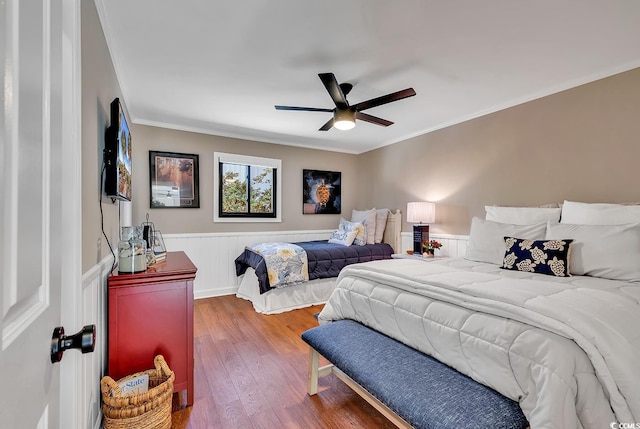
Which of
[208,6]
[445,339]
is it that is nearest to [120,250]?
[208,6]

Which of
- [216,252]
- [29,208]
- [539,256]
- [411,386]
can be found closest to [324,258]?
[216,252]

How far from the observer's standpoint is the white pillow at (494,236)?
2.57 m

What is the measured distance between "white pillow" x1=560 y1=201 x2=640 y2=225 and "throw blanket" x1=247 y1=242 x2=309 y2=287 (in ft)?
8.51

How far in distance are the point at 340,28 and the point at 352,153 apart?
12.0 feet

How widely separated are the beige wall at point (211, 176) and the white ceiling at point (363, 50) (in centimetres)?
62

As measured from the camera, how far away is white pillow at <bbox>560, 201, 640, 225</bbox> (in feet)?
7.22

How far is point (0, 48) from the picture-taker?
0.41m

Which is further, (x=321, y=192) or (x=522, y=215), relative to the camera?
(x=321, y=192)

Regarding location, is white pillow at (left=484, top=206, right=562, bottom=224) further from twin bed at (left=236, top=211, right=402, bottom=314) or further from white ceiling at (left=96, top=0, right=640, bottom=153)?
twin bed at (left=236, top=211, right=402, bottom=314)

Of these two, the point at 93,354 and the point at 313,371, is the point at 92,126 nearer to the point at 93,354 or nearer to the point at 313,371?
the point at 93,354

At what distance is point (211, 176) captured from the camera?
14.1 ft

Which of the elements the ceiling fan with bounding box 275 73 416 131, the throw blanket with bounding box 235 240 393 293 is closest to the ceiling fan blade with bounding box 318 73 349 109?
the ceiling fan with bounding box 275 73 416 131

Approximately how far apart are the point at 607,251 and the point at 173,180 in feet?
14.4

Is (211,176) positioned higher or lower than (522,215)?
higher
